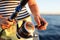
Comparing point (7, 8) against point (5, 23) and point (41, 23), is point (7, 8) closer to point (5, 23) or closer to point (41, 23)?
point (5, 23)

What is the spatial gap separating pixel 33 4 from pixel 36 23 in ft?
0.39

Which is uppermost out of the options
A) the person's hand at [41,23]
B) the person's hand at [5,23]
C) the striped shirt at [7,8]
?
the striped shirt at [7,8]

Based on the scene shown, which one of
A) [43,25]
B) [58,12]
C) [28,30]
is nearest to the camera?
[28,30]

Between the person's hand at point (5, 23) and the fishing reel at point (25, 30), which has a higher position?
the person's hand at point (5, 23)

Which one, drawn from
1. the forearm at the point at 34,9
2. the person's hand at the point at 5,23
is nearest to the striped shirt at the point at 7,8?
the person's hand at the point at 5,23

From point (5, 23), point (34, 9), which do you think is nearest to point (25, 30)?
point (5, 23)

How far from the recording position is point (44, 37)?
2426 mm

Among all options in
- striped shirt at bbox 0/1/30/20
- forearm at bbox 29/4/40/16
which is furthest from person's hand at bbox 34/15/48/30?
striped shirt at bbox 0/1/30/20

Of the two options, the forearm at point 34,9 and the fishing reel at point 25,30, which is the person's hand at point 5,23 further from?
the forearm at point 34,9

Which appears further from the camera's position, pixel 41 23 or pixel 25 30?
pixel 41 23

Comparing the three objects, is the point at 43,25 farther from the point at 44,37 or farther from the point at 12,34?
the point at 44,37

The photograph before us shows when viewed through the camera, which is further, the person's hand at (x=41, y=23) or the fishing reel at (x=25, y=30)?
the person's hand at (x=41, y=23)

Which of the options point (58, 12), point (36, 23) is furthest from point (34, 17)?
point (58, 12)

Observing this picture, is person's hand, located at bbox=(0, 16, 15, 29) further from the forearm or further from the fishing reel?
the forearm
